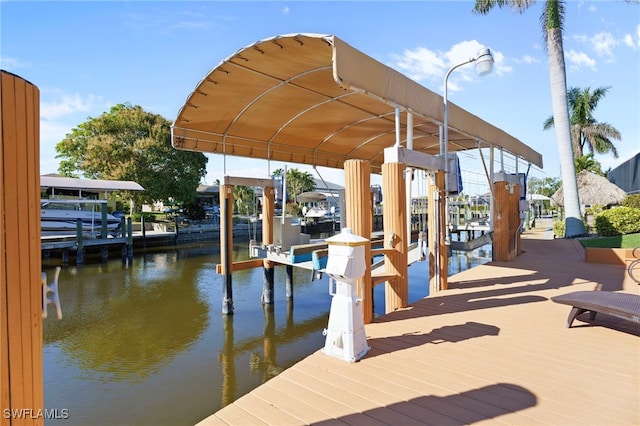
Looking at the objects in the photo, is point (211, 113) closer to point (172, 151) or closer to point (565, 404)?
point (565, 404)

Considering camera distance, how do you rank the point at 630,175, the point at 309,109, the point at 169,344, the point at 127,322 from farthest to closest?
the point at 630,175, the point at 127,322, the point at 309,109, the point at 169,344

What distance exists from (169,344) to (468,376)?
6.48 meters

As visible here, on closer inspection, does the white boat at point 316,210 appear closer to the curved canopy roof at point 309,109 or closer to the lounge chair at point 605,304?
the curved canopy roof at point 309,109

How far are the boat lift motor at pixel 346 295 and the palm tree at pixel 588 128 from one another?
35697 mm

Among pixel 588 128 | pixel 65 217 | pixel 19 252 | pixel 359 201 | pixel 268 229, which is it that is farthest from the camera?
pixel 588 128

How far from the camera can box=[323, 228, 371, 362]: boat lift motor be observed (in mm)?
3711

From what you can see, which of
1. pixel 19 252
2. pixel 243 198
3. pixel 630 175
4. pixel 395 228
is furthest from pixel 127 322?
pixel 243 198

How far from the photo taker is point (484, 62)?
6352 mm

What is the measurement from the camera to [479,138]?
8.58 m

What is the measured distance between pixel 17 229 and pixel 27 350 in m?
0.63

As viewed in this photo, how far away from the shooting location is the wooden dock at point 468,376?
281 centimetres

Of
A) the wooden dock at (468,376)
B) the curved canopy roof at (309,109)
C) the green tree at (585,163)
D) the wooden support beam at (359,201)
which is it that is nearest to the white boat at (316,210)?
the curved canopy roof at (309,109)

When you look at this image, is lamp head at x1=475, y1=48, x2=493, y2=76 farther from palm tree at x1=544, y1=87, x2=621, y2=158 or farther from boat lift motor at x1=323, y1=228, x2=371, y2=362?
palm tree at x1=544, y1=87, x2=621, y2=158

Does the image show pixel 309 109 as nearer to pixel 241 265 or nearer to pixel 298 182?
pixel 241 265
